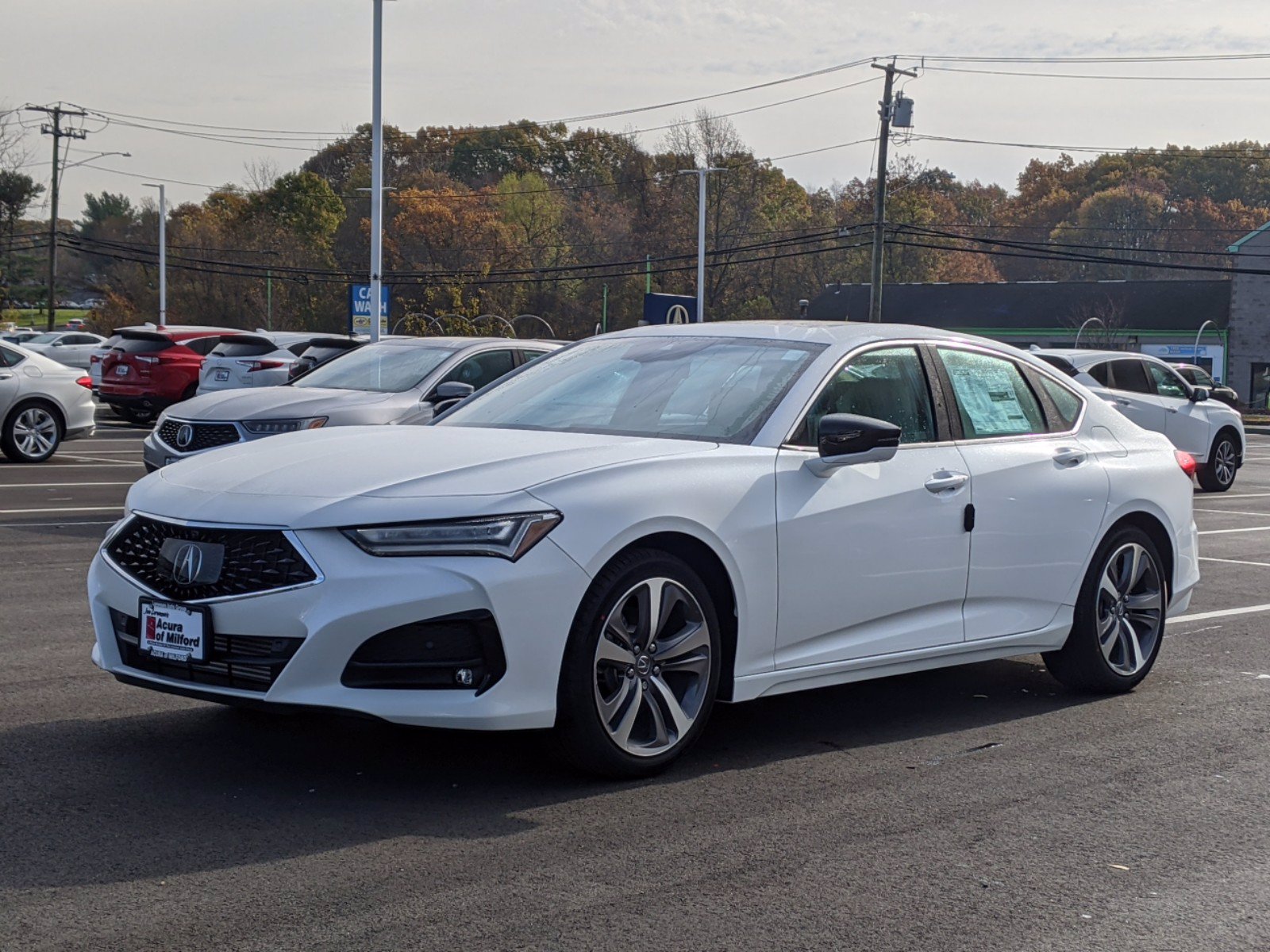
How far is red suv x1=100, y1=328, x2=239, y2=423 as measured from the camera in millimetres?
27328

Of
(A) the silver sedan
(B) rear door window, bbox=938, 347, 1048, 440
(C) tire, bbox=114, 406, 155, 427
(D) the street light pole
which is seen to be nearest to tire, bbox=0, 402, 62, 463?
(A) the silver sedan

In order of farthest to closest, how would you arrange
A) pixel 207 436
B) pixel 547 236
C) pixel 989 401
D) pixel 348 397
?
pixel 547 236 → pixel 348 397 → pixel 207 436 → pixel 989 401

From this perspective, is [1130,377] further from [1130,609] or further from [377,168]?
[377,168]

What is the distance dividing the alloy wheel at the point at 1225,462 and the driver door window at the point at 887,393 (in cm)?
1513

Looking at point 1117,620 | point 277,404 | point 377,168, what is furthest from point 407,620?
point 377,168

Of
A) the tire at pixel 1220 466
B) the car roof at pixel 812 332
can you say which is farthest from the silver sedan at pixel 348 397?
the tire at pixel 1220 466

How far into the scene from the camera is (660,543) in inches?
209

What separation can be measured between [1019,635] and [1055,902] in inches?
99.6

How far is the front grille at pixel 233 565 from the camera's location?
15.8ft

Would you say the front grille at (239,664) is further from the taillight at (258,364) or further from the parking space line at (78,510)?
the taillight at (258,364)

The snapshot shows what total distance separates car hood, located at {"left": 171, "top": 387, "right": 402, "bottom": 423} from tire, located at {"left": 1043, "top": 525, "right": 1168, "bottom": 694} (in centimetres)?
687

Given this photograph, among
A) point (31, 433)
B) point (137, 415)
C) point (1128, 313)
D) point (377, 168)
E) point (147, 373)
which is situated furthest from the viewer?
point (1128, 313)

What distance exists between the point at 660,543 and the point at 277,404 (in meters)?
7.84

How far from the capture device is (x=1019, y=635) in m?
6.69
